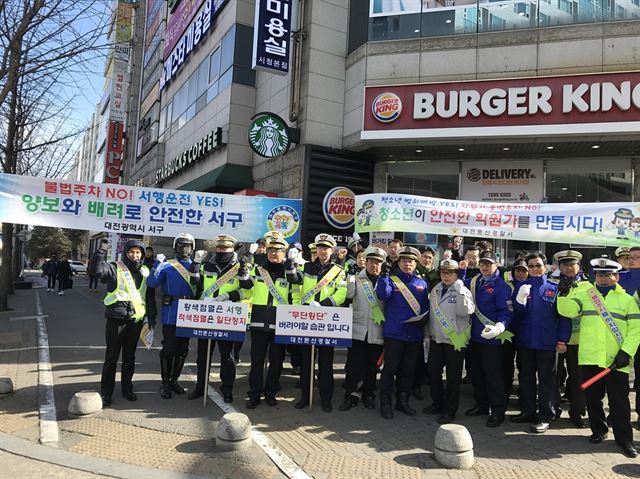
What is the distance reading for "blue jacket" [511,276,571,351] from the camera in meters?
5.41

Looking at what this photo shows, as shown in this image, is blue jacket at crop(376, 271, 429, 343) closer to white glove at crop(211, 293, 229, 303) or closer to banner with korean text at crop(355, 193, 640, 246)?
white glove at crop(211, 293, 229, 303)

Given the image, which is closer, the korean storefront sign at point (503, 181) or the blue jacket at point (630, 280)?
the blue jacket at point (630, 280)

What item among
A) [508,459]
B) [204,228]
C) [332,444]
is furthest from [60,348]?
[508,459]

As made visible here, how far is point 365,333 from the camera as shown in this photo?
602cm

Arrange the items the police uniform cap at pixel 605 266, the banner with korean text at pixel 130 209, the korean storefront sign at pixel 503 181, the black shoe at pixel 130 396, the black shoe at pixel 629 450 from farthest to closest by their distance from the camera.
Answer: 1. the korean storefront sign at pixel 503 181
2. the banner with korean text at pixel 130 209
3. the black shoe at pixel 130 396
4. the police uniform cap at pixel 605 266
5. the black shoe at pixel 629 450

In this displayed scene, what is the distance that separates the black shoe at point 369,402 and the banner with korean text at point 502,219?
3242 millimetres

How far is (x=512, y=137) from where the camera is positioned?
429 inches

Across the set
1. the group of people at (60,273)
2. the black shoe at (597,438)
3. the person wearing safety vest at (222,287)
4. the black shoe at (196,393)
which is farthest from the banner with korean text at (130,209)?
the group of people at (60,273)

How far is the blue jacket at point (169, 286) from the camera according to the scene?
619 centimetres

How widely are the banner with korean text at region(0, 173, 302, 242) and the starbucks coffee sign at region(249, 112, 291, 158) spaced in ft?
10.9

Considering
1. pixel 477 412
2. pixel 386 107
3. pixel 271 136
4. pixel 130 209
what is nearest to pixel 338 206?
pixel 271 136

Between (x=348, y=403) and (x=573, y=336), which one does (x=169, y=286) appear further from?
(x=573, y=336)

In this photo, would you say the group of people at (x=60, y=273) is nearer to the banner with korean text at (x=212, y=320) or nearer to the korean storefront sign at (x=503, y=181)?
the korean storefront sign at (x=503, y=181)

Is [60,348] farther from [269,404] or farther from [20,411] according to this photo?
[269,404]
